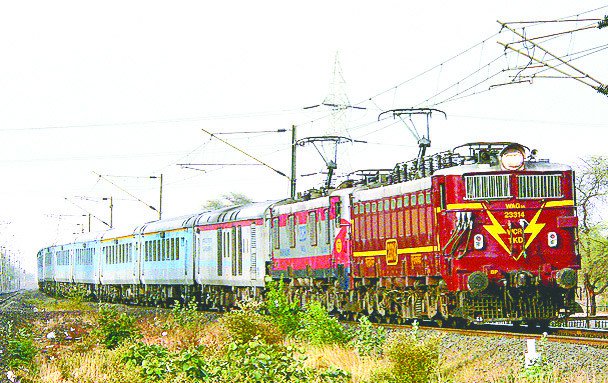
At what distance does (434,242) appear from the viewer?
67.6 ft

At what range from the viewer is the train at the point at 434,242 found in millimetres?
19906

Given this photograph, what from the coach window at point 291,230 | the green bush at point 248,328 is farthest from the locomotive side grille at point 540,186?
the coach window at point 291,230

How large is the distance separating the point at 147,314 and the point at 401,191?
1316cm

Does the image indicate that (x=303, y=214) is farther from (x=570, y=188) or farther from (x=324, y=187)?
(x=570, y=188)

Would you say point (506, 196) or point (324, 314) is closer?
point (324, 314)

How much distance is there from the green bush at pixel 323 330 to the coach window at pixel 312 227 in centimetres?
825

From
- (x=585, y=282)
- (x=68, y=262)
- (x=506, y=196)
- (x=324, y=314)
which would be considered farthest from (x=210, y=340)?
(x=68, y=262)

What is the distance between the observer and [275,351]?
50.1ft

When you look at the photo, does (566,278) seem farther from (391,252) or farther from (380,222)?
(380,222)

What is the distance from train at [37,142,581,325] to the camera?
19.9m

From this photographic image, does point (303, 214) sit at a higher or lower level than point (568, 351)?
higher

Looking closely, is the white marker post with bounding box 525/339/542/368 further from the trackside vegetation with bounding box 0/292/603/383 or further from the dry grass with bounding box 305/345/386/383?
the dry grass with bounding box 305/345/386/383

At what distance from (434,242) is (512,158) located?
94.1 inches

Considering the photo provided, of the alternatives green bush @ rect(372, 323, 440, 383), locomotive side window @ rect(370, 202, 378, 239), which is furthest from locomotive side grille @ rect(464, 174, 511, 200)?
green bush @ rect(372, 323, 440, 383)
